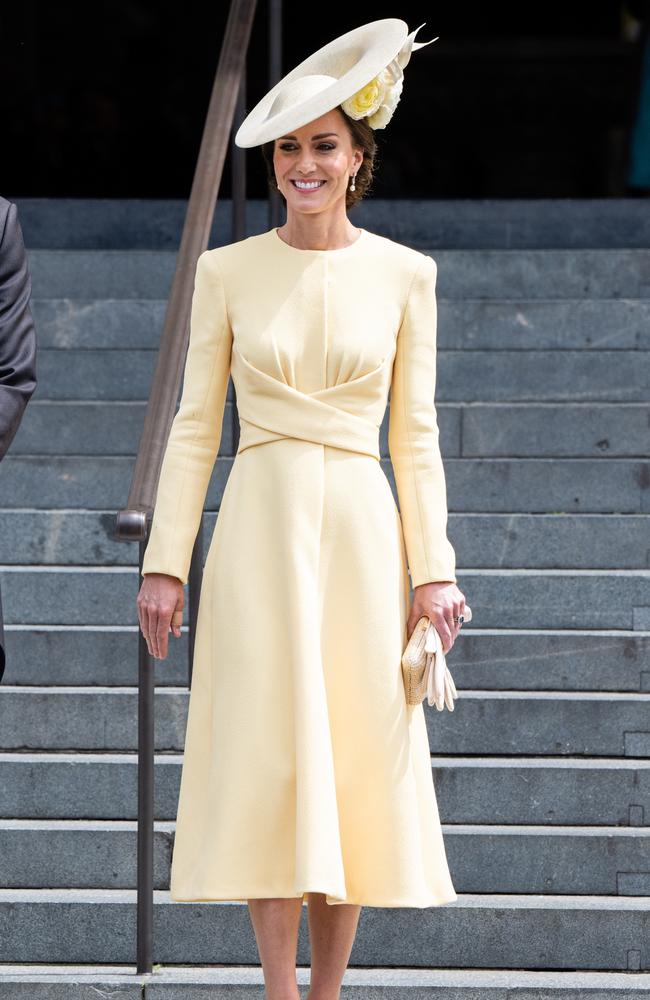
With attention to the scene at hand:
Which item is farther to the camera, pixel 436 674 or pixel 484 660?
pixel 484 660

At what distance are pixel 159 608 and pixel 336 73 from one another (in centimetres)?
→ 115

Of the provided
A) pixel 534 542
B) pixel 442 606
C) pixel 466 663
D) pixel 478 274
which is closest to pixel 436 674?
pixel 442 606

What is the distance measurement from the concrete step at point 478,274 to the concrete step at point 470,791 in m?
2.66

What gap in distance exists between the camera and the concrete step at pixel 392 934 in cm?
426

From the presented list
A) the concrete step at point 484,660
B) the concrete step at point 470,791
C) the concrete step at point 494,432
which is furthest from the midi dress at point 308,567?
the concrete step at point 494,432

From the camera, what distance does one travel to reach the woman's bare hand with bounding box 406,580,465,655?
3.38 meters

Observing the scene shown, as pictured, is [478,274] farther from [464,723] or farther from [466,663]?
[464,723]

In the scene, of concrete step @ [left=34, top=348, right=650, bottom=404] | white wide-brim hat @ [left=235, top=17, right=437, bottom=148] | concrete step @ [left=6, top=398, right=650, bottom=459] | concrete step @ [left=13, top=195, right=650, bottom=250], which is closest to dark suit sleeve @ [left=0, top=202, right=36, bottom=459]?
white wide-brim hat @ [left=235, top=17, right=437, bottom=148]

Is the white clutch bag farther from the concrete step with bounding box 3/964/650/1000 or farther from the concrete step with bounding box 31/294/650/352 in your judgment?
the concrete step with bounding box 31/294/650/352

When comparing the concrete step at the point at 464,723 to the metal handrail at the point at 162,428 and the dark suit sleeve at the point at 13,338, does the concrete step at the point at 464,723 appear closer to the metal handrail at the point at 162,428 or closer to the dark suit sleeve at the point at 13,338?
the metal handrail at the point at 162,428

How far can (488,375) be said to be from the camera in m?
6.25

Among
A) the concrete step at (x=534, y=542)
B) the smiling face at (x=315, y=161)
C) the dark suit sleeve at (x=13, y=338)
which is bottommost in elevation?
the concrete step at (x=534, y=542)

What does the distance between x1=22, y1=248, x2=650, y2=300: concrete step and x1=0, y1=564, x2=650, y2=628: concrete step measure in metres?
1.85

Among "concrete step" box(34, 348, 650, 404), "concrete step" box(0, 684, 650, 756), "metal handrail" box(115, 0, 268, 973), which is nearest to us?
"metal handrail" box(115, 0, 268, 973)
